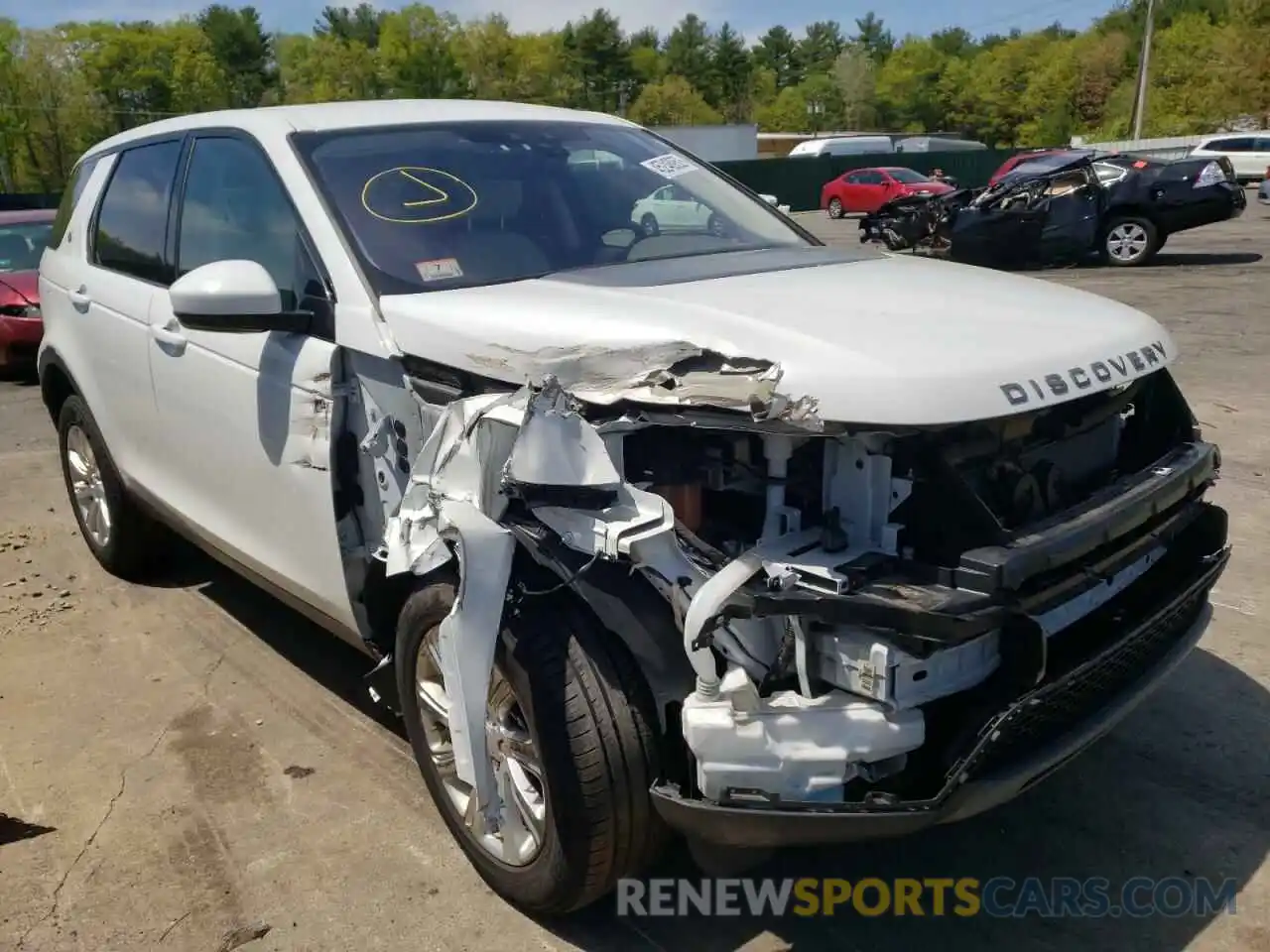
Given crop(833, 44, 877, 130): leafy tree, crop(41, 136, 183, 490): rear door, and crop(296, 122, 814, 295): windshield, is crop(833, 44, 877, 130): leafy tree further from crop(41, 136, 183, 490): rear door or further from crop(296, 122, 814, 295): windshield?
crop(296, 122, 814, 295): windshield

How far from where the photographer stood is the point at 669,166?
4012 mm

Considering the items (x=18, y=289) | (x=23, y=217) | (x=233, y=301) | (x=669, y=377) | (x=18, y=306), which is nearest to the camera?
(x=669, y=377)

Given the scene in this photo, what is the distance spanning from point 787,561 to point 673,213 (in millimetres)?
1839

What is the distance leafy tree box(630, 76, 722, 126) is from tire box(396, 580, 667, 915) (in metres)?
93.4

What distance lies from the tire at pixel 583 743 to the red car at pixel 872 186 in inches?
1102

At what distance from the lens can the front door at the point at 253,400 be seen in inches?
125

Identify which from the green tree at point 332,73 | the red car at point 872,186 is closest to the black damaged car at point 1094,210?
the red car at point 872,186

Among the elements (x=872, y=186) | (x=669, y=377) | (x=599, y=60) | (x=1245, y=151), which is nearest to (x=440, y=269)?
(x=669, y=377)

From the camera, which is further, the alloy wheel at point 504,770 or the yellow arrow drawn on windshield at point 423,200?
the yellow arrow drawn on windshield at point 423,200

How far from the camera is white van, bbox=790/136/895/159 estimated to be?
1762 inches

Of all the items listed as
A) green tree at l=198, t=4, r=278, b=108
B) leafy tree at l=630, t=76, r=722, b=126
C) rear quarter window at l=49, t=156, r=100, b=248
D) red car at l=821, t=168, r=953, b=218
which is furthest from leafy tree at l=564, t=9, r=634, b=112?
rear quarter window at l=49, t=156, r=100, b=248

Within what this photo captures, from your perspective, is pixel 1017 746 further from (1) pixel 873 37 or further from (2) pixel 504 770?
(1) pixel 873 37

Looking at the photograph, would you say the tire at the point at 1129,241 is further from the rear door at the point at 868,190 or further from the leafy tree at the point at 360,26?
the leafy tree at the point at 360,26

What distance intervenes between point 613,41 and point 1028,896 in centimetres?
10699
